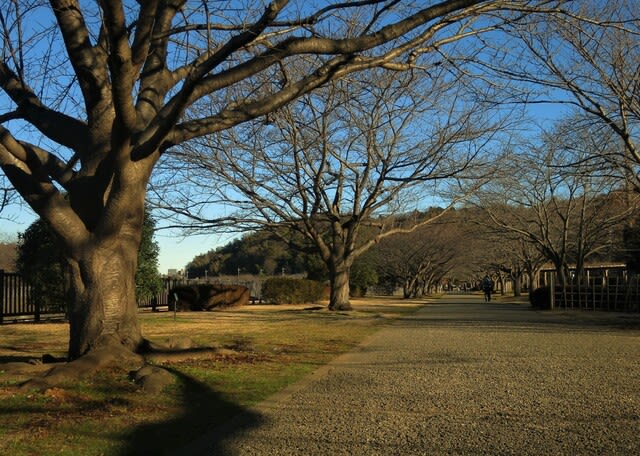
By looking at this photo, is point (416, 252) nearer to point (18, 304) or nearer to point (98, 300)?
point (18, 304)

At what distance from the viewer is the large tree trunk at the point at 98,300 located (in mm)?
9219

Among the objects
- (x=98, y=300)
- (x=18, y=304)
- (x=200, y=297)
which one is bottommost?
(x=200, y=297)

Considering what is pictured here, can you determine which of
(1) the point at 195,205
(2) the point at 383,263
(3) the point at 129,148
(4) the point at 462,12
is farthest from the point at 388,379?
(2) the point at 383,263

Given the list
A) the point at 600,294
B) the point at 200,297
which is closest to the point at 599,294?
the point at 600,294

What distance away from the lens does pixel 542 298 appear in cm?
3388

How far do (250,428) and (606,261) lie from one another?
204 ft

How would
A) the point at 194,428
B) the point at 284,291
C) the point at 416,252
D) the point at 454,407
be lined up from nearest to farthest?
the point at 194,428 → the point at 454,407 → the point at 284,291 → the point at 416,252

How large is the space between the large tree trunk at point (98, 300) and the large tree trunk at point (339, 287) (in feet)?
62.2

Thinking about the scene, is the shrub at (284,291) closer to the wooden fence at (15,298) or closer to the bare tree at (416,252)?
the bare tree at (416,252)

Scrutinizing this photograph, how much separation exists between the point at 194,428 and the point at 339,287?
22220 mm

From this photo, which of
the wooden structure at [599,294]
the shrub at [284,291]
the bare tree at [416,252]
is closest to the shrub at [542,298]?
the wooden structure at [599,294]

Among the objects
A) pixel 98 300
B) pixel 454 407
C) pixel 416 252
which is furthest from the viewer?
pixel 416 252

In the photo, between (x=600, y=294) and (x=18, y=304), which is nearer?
(x=18, y=304)

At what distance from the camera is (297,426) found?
648 centimetres
